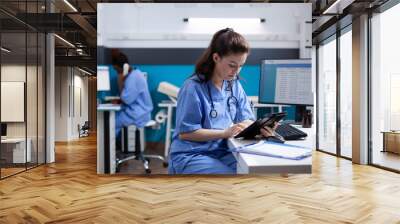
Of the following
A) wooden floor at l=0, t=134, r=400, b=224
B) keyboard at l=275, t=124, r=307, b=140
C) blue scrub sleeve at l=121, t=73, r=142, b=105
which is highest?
blue scrub sleeve at l=121, t=73, r=142, b=105

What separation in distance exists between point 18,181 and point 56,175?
0.57m

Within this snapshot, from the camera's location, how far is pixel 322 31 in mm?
7281

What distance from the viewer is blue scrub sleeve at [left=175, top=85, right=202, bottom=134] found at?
3506 millimetres

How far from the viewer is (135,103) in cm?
369

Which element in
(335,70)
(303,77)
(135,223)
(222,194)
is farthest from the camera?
(335,70)

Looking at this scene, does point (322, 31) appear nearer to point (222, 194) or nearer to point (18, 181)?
point (222, 194)

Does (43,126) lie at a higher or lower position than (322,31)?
lower

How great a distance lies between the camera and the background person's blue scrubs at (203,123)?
3.52 metres

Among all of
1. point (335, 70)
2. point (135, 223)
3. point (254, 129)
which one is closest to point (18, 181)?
point (135, 223)

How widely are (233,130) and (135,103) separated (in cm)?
91

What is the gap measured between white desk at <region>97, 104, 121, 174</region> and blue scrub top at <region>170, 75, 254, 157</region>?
60cm

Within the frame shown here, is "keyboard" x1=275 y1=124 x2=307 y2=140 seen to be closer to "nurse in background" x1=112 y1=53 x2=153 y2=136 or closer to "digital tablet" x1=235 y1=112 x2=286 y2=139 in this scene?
"digital tablet" x1=235 y1=112 x2=286 y2=139

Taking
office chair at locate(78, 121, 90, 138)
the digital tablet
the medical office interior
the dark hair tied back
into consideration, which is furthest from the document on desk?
office chair at locate(78, 121, 90, 138)

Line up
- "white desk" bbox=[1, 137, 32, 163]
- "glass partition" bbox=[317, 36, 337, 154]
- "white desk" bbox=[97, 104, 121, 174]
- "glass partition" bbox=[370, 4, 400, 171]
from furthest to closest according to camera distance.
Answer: "glass partition" bbox=[317, 36, 337, 154], "glass partition" bbox=[370, 4, 400, 171], "white desk" bbox=[1, 137, 32, 163], "white desk" bbox=[97, 104, 121, 174]
